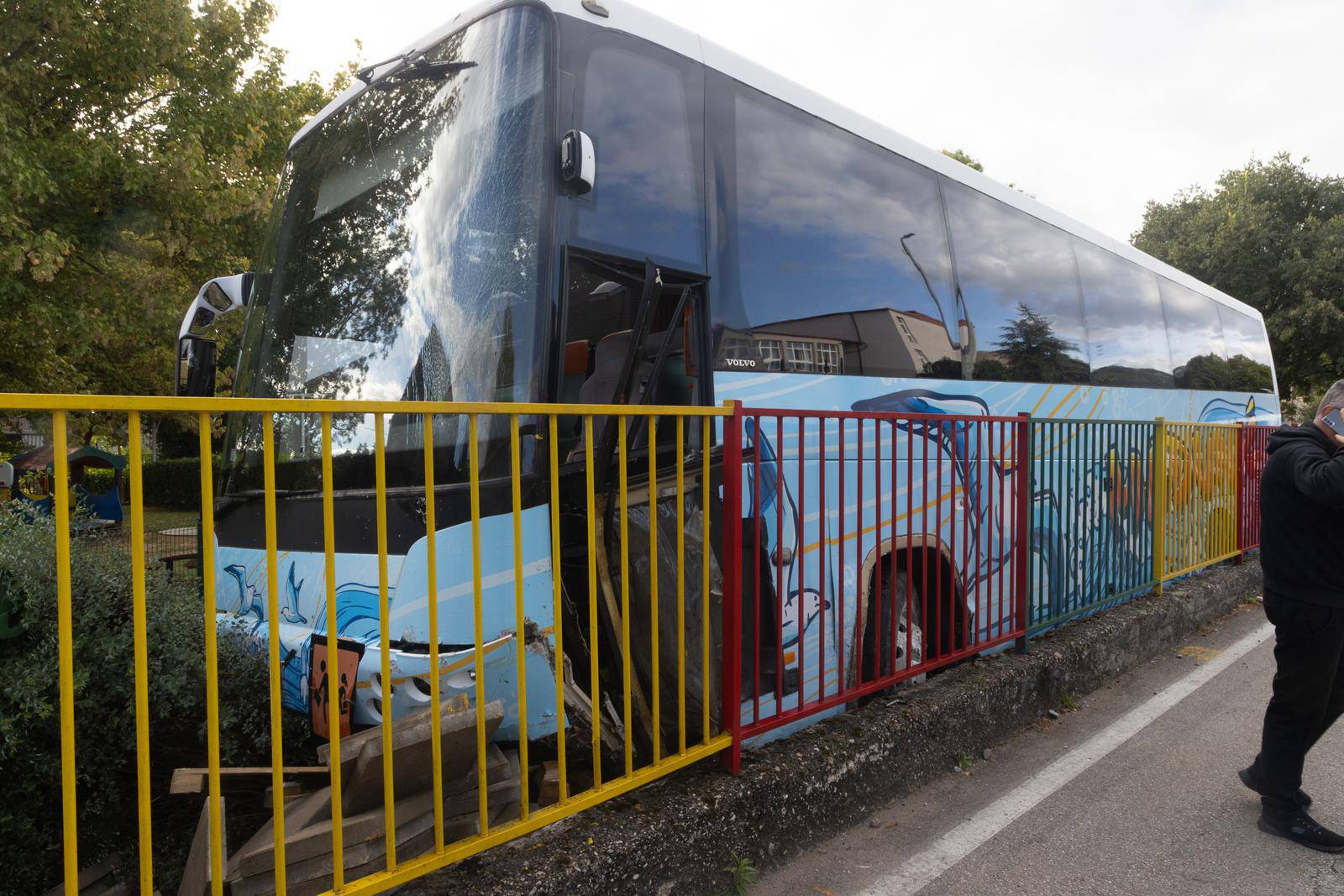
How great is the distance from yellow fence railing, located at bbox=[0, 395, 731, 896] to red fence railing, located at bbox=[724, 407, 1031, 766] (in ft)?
0.50

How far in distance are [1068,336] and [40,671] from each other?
6.70m

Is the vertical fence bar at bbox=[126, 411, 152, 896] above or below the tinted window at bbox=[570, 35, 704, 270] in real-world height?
below

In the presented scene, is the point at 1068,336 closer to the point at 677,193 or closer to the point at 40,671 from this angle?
the point at 677,193

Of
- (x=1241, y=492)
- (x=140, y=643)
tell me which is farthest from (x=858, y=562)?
(x=1241, y=492)

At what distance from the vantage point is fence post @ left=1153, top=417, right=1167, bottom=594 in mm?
6152

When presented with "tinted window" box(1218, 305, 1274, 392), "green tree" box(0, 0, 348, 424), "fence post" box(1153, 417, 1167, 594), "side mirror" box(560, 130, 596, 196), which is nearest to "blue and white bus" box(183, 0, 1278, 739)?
"side mirror" box(560, 130, 596, 196)

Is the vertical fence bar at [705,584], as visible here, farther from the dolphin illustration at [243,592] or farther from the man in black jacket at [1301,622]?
the man in black jacket at [1301,622]

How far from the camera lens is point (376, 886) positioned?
2.07 meters

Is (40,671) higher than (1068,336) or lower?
lower

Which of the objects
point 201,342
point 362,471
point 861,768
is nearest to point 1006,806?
point 861,768

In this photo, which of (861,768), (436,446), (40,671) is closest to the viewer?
(40,671)

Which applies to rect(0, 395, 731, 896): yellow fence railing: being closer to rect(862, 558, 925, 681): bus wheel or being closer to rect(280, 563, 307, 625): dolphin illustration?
rect(280, 563, 307, 625): dolphin illustration

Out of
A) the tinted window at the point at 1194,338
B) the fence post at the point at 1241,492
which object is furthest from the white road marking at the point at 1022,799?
the tinted window at the point at 1194,338

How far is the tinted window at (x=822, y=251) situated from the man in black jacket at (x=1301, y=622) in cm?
192
